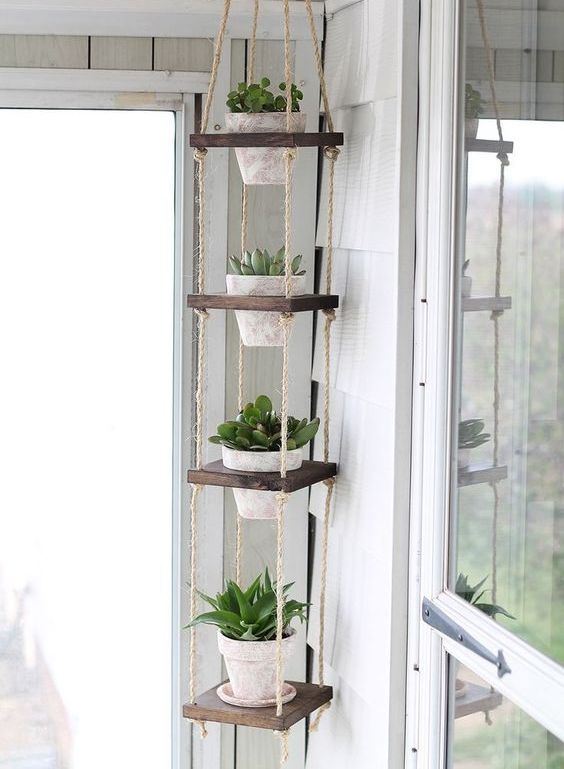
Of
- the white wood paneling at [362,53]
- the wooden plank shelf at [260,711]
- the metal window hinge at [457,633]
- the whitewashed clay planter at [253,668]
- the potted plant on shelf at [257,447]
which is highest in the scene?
the white wood paneling at [362,53]

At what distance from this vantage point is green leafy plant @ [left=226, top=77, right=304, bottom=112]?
1691 mm

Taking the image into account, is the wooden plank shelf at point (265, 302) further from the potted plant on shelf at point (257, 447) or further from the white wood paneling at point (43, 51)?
the white wood paneling at point (43, 51)

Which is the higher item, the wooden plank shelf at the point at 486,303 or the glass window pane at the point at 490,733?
the wooden plank shelf at the point at 486,303

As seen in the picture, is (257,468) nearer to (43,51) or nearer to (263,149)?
(263,149)

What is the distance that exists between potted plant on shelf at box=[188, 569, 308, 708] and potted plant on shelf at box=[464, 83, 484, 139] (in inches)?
33.1

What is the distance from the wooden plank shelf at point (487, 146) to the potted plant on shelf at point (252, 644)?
2.70ft

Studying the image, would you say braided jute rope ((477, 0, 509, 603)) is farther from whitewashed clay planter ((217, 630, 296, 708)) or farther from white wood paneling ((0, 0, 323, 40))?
white wood paneling ((0, 0, 323, 40))

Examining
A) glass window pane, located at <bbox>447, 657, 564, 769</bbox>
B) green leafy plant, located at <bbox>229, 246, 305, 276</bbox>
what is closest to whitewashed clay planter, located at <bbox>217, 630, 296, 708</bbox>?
glass window pane, located at <bbox>447, 657, 564, 769</bbox>

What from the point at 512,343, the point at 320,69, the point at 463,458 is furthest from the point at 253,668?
the point at 320,69

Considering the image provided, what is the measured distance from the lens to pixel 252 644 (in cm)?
170

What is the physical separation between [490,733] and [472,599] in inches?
7.0

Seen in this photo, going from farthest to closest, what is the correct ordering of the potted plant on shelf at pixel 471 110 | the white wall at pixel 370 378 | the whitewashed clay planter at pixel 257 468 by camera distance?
the whitewashed clay planter at pixel 257 468 < the white wall at pixel 370 378 < the potted plant on shelf at pixel 471 110

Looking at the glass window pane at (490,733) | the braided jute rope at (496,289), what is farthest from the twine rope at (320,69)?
the glass window pane at (490,733)

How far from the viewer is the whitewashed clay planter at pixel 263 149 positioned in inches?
66.4
